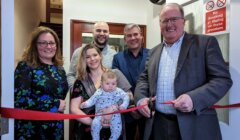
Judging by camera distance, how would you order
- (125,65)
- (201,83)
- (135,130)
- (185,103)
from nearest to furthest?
1. (185,103)
2. (201,83)
3. (135,130)
4. (125,65)

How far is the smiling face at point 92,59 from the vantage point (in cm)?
223

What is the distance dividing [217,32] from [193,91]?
A: 576 millimetres

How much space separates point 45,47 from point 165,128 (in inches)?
45.8

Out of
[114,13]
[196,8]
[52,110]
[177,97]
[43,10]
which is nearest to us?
[177,97]

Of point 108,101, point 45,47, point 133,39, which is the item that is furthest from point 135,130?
point 45,47

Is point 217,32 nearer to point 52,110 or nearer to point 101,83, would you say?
point 101,83

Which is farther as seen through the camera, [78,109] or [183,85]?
[78,109]

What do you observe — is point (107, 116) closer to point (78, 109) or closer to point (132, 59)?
point (78, 109)

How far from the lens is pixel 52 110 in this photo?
204 centimetres

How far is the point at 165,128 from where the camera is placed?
1831 millimetres

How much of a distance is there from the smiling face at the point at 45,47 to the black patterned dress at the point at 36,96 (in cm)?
7

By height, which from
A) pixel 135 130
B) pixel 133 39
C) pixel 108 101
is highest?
pixel 133 39

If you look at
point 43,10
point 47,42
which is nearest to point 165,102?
point 47,42

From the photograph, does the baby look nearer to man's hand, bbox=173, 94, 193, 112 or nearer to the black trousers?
the black trousers
